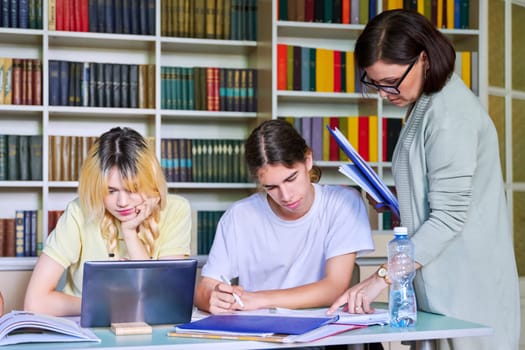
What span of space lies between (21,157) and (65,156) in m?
0.22

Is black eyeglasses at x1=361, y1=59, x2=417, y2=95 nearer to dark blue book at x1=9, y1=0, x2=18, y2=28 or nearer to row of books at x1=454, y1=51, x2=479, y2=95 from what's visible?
row of books at x1=454, y1=51, x2=479, y2=95

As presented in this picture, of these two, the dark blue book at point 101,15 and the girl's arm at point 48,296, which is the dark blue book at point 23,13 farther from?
the girl's arm at point 48,296

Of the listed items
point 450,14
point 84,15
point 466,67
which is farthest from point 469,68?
point 84,15

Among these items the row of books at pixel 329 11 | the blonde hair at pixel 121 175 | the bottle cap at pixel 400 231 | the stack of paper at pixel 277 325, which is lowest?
the stack of paper at pixel 277 325

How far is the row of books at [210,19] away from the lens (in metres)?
4.13

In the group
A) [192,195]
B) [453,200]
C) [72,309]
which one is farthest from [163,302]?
[192,195]

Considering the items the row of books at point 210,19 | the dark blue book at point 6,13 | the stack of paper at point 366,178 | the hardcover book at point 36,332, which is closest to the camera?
the hardcover book at point 36,332

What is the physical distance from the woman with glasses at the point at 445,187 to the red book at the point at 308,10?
2.32 m

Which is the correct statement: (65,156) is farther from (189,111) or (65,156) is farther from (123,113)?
(189,111)

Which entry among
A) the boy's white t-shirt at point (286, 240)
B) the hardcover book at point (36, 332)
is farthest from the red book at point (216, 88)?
the hardcover book at point (36, 332)

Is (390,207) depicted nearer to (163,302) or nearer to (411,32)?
(411,32)

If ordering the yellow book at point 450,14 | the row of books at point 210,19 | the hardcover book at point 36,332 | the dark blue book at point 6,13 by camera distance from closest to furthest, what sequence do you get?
the hardcover book at point 36,332 → the dark blue book at point 6,13 → the row of books at point 210,19 → the yellow book at point 450,14

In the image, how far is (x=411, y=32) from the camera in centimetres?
177

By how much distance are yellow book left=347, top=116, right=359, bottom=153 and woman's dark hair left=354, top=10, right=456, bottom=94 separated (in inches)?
92.8
